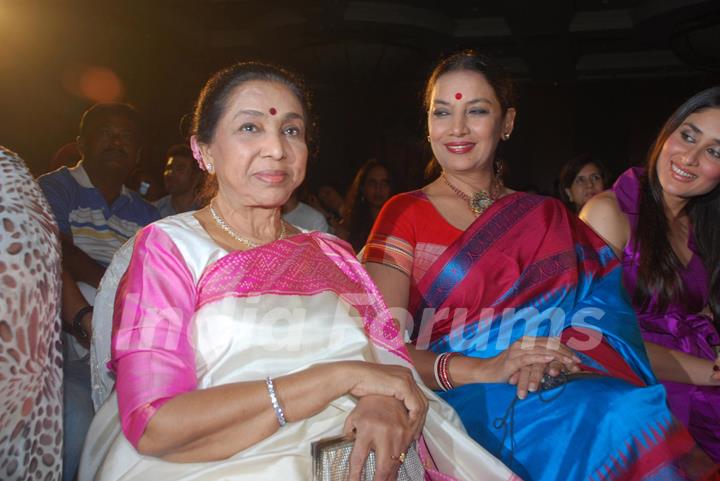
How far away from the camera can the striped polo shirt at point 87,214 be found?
2.92 m

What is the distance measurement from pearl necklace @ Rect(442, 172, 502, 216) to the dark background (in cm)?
598

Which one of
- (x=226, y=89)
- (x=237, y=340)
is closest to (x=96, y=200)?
(x=226, y=89)

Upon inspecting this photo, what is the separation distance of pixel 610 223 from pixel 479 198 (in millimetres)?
574

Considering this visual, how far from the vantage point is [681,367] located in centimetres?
224

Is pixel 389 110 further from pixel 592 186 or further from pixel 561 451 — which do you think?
pixel 561 451

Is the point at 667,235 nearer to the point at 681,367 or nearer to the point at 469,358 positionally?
the point at 681,367

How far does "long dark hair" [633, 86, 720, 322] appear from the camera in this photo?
7.77ft

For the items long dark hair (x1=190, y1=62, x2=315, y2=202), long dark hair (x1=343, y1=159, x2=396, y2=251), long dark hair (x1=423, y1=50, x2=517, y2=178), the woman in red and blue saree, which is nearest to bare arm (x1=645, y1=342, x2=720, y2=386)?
the woman in red and blue saree

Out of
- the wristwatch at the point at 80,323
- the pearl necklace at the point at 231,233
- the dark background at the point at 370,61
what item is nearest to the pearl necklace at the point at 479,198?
the pearl necklace at the point at 231,233

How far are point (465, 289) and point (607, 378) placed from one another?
1.61 ft

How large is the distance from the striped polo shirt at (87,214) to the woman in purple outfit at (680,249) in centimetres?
206

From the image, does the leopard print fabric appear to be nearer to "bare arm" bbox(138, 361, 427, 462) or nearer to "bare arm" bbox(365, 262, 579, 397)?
"bare arm" bbox(138, 361, 427, 462)

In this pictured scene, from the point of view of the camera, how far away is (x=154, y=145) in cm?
1055

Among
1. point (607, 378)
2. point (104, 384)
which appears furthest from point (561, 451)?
point (104, 384)
